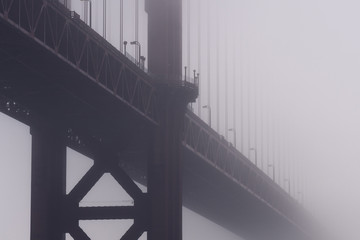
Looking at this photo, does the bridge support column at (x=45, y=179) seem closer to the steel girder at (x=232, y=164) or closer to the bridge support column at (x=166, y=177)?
the bridge support column at (x=166, y=177)

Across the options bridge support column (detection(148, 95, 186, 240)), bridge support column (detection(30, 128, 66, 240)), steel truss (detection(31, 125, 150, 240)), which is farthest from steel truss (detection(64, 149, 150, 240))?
bridge support column (detection(30, 128, 66, 240))

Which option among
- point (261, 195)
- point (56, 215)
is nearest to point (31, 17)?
point (56, 215)

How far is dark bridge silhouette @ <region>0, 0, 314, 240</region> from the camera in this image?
33281mm

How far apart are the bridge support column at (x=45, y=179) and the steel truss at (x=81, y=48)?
Answer: 2.72m

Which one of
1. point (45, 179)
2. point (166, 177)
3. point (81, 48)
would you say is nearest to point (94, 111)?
point (45, 179)

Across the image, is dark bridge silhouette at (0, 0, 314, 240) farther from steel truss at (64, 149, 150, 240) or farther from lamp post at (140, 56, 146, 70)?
lamp post at (140, 56, 146, 70)

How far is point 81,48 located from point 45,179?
6.36 meters

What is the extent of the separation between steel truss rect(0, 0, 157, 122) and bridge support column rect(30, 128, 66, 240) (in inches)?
107

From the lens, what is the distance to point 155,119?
42.2m

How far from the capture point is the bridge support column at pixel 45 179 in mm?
39906

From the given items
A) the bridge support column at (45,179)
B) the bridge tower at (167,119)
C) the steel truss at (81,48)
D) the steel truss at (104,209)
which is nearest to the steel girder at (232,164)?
the bridge tower at (167,119)

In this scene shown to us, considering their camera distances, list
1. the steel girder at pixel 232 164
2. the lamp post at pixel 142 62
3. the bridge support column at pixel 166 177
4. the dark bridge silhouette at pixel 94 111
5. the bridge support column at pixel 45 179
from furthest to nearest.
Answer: the steel girder at pixel 232 164, the bridge support column at pixel 166 177, the lamp post at pixel 142 62, the bridge support column at pixel 45 179, the dark bridge silhouette at pixel 94 111

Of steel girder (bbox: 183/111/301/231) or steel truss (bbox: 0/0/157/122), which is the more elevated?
steel girder (bbox: 183/111/301/231)

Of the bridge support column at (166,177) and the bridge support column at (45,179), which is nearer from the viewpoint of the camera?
the bridge support column at (45,179)
